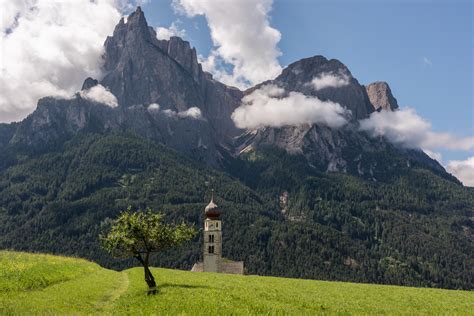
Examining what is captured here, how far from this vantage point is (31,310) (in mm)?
28297

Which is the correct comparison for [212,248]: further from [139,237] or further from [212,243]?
[139,237]

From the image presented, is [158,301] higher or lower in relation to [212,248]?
lower

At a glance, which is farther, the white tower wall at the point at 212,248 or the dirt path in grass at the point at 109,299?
the white tower wall at the point at 212,248

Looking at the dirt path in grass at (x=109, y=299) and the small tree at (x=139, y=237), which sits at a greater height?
the small tree at (x=139, y=237)

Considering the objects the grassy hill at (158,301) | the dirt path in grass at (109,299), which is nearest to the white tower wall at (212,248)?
the dirt path in grass at (109,299)

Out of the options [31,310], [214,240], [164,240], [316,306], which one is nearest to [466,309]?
[316,306]

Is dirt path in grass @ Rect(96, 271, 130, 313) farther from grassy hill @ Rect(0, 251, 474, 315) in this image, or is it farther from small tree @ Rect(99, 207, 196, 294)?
small tree @ Rect(99, 207, 196, 294)

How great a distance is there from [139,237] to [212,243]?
237ft

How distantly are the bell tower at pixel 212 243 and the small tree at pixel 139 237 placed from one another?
67.2 meters

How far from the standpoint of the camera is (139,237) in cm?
4488

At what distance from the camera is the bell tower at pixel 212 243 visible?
370ft

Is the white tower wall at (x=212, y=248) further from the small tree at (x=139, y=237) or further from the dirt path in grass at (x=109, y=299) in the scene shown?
the small tree at (x=139, y=237)

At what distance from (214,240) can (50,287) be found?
7477cm

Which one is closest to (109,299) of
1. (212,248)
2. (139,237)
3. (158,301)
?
(139,237)
